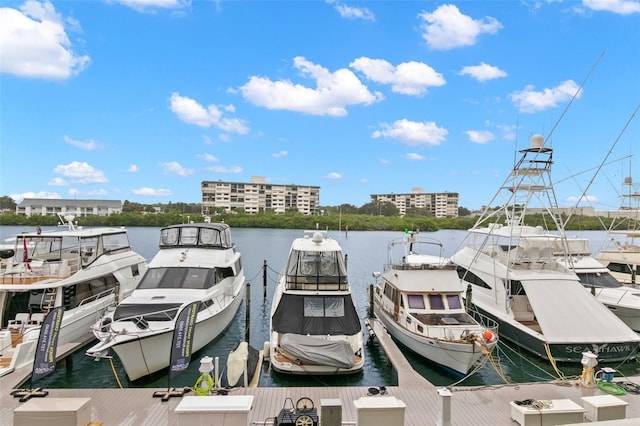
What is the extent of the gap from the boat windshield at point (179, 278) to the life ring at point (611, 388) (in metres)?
13.5

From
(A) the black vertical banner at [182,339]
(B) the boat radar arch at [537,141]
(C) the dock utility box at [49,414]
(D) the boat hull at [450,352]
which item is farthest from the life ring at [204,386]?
(B) the boat radar arch at [537,141]

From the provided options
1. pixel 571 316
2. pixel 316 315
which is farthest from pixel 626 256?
pixel 316 315

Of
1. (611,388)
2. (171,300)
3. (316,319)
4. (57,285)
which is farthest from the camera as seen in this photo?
(171,300)

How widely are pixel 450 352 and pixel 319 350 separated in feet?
14.7

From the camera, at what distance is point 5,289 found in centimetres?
1364

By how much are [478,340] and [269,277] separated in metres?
22.8

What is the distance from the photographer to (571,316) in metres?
14.6

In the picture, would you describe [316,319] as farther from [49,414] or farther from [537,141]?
[537,141]

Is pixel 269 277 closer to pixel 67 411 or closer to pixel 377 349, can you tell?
pixel 377 349

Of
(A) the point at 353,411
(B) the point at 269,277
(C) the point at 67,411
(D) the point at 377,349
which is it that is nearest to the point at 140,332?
(C) the point at 67,411

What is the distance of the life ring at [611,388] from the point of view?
32.5 feet

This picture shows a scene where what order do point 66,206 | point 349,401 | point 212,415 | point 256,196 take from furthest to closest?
1. point 256,196
2. point 66,206
3. point 349,401
4. point 212,415

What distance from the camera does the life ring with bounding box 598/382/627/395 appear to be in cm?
991

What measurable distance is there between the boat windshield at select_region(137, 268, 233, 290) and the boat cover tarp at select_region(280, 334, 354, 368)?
17.9ft
